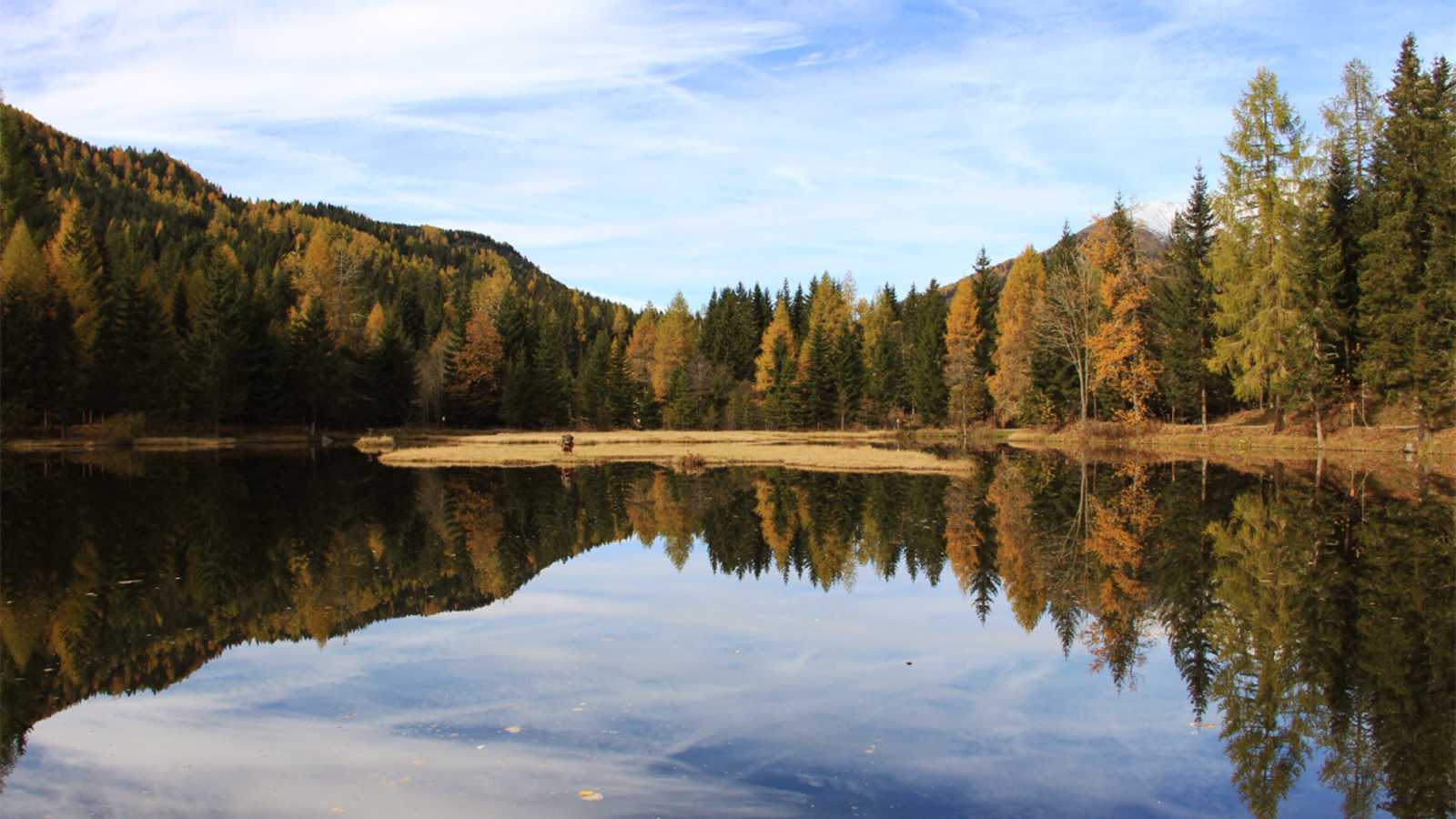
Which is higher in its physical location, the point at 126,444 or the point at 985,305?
the point at 985,305

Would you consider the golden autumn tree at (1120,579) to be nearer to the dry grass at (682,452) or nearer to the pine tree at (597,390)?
the dry grass at (682,452)

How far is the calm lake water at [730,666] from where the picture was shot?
8125 millimetres

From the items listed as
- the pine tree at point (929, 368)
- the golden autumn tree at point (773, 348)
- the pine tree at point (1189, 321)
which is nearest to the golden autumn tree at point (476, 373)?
the golden autumn tree at point (773, 348)

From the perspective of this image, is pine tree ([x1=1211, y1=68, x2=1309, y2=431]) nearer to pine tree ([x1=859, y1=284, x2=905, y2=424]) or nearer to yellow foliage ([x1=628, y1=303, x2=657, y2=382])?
pine tree ([x1=859, y1=284, x2=905, y2=424])

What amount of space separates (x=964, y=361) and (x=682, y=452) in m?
28.8

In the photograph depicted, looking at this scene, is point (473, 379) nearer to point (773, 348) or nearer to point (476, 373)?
point (476, 373)

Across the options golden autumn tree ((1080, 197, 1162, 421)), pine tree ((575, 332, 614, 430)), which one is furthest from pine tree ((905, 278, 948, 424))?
pine tree ((575, 332, 614, 430))

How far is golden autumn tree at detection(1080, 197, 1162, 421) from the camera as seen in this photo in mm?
59000

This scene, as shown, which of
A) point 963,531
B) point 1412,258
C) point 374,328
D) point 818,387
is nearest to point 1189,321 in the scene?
point 1412,258

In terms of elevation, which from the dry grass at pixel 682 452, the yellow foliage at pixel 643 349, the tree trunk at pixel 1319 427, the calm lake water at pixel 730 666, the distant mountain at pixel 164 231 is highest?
the distant mountain at pixel 164 231

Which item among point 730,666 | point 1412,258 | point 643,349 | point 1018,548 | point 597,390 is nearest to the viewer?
point 730,666

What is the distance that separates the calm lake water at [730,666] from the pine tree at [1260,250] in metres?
27.3

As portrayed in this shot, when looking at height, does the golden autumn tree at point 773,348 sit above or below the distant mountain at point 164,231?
below

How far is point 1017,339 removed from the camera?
6875cm
